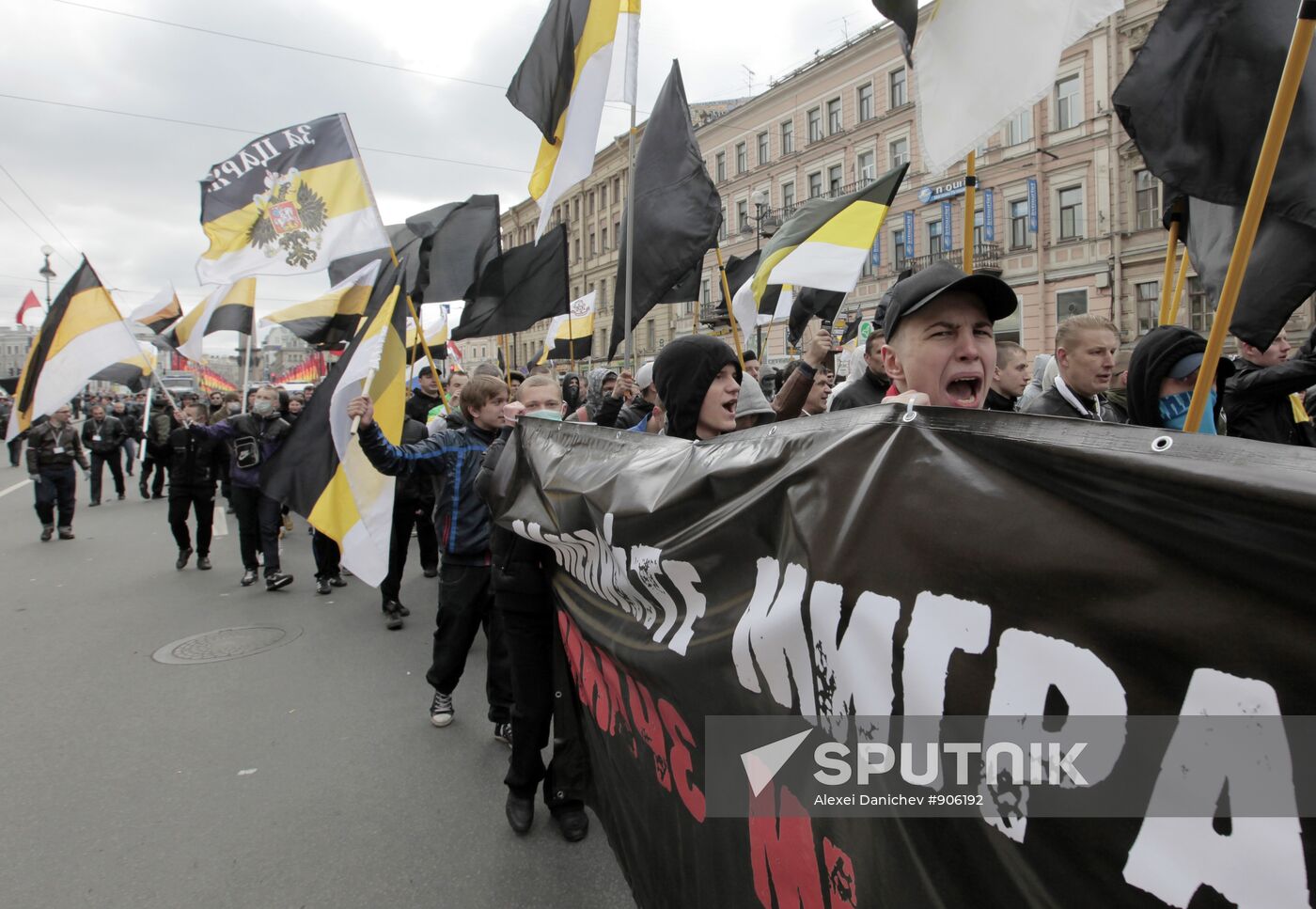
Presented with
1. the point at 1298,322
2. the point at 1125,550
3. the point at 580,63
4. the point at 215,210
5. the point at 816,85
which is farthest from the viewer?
the point at 816,85

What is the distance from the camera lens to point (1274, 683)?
0.83m

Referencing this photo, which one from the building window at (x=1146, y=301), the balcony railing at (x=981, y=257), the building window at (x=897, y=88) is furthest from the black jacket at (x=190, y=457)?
the building window at (x=897, y=88)

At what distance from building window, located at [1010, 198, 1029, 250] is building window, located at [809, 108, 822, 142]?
453 inches

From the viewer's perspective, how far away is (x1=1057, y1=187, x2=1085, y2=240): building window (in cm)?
2736

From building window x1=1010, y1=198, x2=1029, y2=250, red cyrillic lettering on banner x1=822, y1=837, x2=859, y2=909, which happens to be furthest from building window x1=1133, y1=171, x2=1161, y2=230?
red cyrillic lettering on banner x1=822, y1=837, x2=859, y2=909

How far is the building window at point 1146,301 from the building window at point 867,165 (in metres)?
12.8

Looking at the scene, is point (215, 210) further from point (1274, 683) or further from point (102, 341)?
point (1274, 683)

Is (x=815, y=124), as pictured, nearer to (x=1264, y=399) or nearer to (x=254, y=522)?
(x=254, y=522)

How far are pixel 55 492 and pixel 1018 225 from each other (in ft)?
102

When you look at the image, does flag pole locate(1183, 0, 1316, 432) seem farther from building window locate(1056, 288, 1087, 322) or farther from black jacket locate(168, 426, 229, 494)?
building window locate(1056, 288, 1087, 322)

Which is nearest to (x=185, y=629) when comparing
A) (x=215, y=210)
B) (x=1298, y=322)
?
(x=215, y=210)

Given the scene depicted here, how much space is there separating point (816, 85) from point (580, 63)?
122ft

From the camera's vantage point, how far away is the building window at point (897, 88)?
32938 millimetres

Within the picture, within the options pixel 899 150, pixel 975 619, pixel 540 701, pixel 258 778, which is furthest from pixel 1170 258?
pixel 899 150
